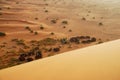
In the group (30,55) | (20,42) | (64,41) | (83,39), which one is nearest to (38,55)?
(30,55)

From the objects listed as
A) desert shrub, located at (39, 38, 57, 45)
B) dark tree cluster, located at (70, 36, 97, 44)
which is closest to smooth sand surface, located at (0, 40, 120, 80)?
desert shrub, located at (39, 38, 57, 45)

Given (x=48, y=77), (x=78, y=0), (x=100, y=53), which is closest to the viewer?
(x=48, y=77)

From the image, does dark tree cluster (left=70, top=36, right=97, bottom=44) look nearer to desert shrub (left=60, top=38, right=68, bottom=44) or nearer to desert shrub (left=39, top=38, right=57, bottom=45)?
desert shrub (left=60, top=38, right=68, bottom=44)

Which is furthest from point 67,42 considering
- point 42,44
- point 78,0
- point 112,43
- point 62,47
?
point 78,0

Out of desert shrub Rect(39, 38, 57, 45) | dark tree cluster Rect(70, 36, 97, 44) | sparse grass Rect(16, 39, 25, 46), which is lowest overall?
dark tree cluster Rect(70, 36, 97, 44)

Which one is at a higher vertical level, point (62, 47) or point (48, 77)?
point (48, 77)

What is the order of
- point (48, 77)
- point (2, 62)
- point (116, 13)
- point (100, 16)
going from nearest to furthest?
point (48, 77) < point (2, 62) < point (100, 16) < point (116, 13)

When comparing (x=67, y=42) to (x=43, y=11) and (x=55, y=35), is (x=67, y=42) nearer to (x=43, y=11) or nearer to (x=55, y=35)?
(x=55, y=35)
